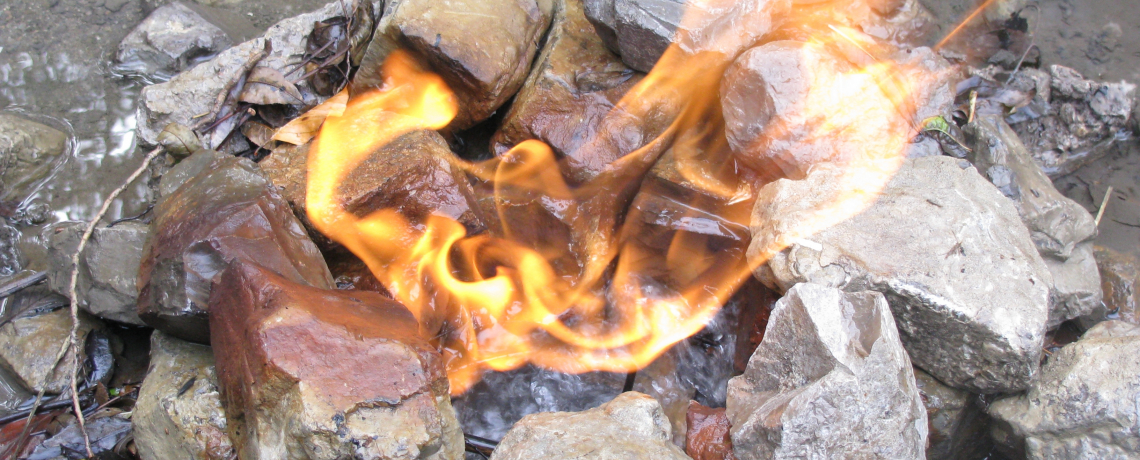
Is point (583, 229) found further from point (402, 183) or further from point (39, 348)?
point (39, 348)

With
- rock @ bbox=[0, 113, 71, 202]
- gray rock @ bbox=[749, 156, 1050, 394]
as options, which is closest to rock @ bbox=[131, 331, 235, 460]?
rock @ bbox=[0, 113, 71, 202]

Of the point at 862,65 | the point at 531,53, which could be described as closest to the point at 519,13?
the point at 531,53

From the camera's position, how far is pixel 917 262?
2395 mm

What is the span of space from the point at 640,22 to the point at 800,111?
0.75 metres

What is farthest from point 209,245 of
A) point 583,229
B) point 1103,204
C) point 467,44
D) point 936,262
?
point 1103,204

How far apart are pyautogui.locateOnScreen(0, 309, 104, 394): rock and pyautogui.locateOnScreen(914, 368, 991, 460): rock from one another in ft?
11.1

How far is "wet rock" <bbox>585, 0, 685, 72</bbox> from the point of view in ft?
9.40

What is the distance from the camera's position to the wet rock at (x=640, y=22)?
2865 millimetres

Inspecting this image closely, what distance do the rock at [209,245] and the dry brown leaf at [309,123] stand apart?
1.90 feet

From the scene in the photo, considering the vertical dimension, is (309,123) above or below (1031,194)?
below

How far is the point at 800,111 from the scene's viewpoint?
9.30ft

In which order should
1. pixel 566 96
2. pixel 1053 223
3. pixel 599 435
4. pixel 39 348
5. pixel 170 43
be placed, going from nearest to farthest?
pixel 599 435
pixel 39 348
pixel 1053 223
pixel 566 96
pixel 170 43

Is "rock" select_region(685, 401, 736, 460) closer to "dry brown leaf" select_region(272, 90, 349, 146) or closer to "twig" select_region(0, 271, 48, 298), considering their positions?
"dry brown leaf" select_region(272, 90, 349, 146)

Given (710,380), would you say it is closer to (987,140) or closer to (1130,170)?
(987,140)
